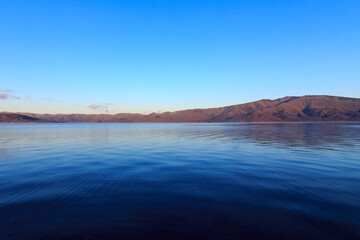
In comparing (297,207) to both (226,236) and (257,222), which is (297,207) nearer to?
(257,222)

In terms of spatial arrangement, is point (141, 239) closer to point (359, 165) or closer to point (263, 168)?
point (263, 168)

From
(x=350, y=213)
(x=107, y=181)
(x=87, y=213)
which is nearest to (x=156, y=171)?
(x=107, y=181)

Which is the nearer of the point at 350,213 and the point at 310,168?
the point at 350,213

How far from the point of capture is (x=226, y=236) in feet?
17.7

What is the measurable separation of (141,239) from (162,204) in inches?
87.7

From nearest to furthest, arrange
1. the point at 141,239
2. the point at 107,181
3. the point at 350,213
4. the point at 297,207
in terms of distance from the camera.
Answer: the point at 141,239
the point at 350,213
the point at 297,207
the point at 107,181

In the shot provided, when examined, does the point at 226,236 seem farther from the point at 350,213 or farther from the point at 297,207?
the point at 350,213

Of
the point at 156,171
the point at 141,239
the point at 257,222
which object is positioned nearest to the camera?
the point at 141,239

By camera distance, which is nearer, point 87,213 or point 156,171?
point 87,213

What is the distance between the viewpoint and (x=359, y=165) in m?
14.1

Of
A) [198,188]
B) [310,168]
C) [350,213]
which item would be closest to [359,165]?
[310,168]

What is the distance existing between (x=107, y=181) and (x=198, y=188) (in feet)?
17.7

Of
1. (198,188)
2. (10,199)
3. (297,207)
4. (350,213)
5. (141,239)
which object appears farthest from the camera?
(198,188)

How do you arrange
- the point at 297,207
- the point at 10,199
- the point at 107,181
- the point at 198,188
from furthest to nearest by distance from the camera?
the point at 107,181 → the point at 198,188 → the point at 10,199 → the point at 297,207
